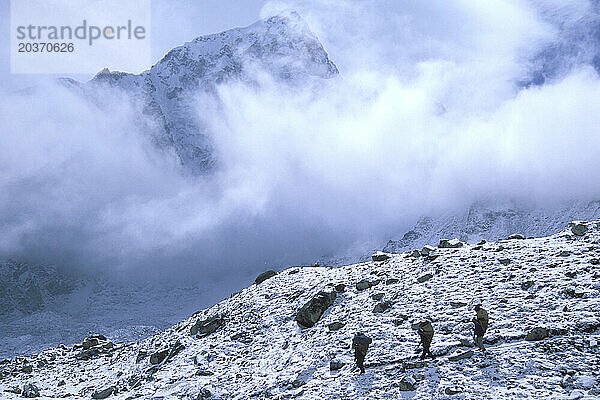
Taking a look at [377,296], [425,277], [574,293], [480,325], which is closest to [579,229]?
[574,293]

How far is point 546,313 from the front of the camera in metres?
20.4

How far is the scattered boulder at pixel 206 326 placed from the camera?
3234 centimetres

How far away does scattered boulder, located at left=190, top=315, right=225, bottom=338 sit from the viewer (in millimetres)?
32344

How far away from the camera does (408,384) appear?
1773cm

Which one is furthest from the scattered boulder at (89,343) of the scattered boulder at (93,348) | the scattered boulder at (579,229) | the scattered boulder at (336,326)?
the scattered boulder at (579,229)

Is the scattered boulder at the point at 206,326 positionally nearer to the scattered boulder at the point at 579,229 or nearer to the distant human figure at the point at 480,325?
the distant human figure at the point at 480,325

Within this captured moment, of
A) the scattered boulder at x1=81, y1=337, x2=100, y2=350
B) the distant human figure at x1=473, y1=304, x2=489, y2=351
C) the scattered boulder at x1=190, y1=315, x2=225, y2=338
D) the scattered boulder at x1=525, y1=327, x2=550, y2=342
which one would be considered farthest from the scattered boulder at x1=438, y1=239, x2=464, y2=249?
the scattered boulder at x1=81, y1=337, x2=100, y2=350

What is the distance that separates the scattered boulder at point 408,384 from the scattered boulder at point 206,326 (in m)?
17.7

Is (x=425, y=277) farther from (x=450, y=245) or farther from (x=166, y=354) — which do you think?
(x=166, y=354)

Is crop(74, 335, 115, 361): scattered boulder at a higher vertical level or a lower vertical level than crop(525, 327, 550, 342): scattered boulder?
higher

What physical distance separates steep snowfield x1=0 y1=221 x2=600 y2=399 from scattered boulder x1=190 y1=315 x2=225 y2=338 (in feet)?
0.78

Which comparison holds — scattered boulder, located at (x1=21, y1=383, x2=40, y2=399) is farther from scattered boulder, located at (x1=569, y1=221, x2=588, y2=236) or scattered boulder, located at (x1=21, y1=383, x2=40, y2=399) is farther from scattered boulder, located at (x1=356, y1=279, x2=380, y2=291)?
scattered boulder, located at (x1=569, y1=221, x2=588, y2=236)

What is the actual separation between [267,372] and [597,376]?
14.7 metres

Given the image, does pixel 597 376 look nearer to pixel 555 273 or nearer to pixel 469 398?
pixel 469 398
